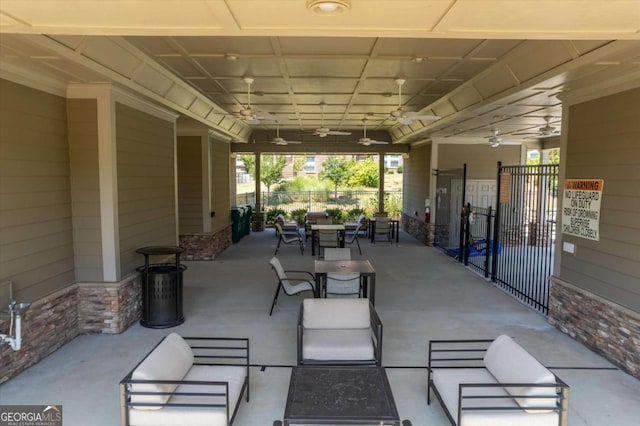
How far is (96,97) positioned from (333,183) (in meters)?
23.2

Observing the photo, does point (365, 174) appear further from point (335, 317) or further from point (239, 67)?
point (335, 317)

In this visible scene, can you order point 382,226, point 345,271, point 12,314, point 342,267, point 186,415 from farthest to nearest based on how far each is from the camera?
1. point 382,226
2. point 342,267
3. point 345,271
4. point 12,314
5. point 186,415

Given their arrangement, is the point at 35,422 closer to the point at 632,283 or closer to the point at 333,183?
the point at 632,283

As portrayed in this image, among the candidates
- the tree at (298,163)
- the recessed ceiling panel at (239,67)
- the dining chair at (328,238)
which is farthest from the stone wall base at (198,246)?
the tree at (298,163)

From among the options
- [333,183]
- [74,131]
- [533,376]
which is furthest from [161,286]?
[333,183]

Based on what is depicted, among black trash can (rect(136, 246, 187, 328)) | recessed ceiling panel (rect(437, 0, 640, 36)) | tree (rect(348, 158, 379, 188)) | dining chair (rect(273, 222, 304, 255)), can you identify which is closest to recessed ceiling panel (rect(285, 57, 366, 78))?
black trash can (rect(136, 246, 187, 328))

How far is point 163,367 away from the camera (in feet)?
10.4

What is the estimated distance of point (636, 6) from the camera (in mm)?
2328

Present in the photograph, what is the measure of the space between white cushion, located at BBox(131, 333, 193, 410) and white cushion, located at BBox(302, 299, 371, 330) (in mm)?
1305

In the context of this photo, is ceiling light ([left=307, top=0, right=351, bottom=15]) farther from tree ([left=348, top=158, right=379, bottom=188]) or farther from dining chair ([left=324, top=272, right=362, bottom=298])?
tree ([left=348, top=158, right=379, bottom=188])

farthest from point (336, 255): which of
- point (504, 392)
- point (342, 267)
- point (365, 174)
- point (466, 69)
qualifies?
point (365, 174)

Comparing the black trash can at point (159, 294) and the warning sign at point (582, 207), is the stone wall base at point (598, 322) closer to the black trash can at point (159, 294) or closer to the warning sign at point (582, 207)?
the warning sign at point (582, 207)

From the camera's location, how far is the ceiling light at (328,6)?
229 centimetres

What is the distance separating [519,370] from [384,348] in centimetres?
206
